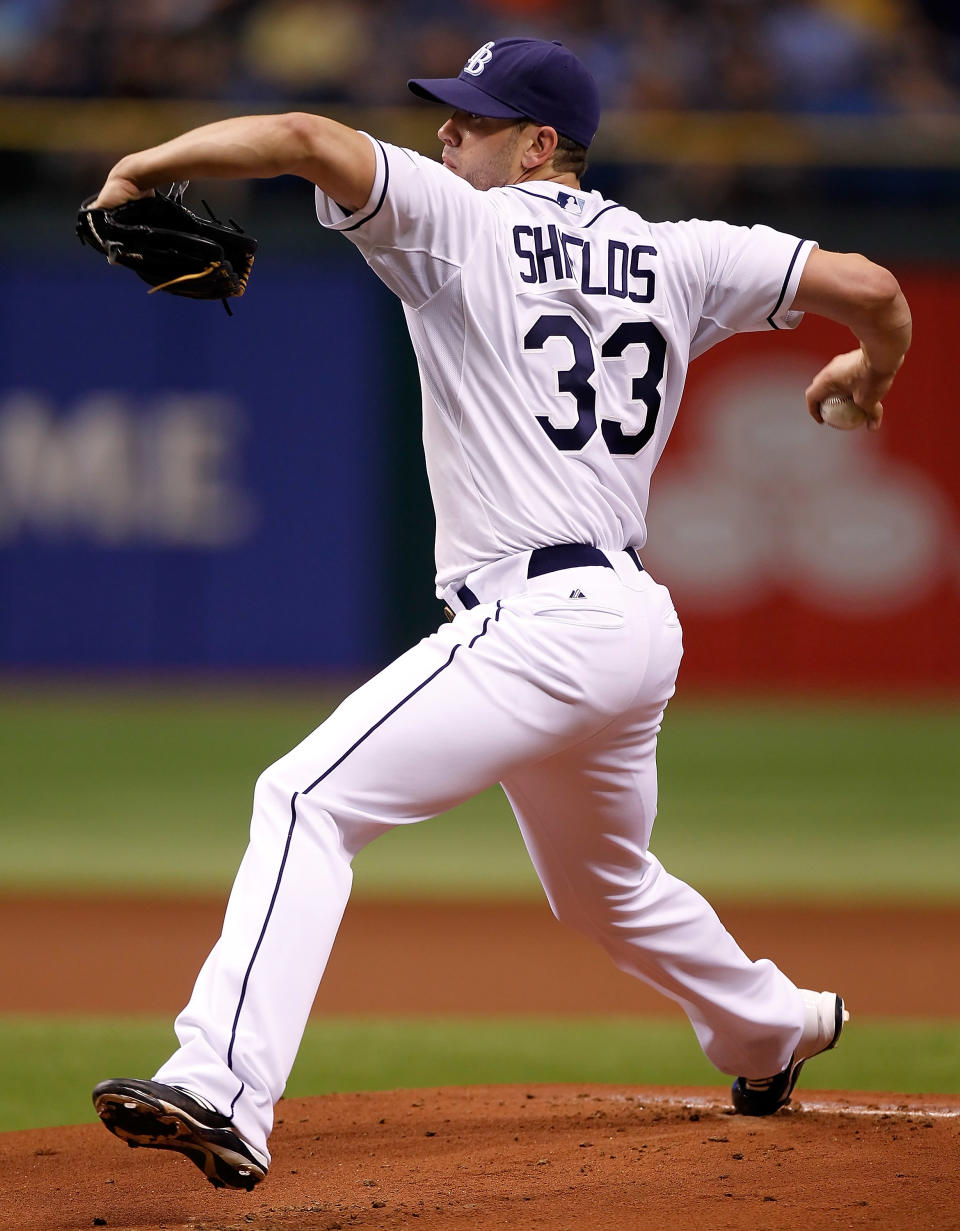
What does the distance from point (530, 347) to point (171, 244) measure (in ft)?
1.95

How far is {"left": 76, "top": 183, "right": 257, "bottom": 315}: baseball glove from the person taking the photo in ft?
8.73

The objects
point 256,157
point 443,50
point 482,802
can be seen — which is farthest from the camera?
point 443,50

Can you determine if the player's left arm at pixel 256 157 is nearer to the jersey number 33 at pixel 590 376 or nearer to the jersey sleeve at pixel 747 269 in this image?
the jersey number 33 at pixel 590 376

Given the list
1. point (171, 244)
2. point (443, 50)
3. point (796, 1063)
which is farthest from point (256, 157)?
point (443, 50)

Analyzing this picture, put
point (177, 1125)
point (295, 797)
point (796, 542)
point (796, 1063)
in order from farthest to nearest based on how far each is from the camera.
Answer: point (796, 542), point (796, 1063), point (295, 797), point (177, 1125)

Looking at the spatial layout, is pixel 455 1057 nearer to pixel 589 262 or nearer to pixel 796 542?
pixel 589 262

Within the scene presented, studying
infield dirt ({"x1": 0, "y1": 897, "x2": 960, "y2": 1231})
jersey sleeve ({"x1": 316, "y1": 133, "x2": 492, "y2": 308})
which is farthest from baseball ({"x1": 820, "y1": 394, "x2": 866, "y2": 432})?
infield dirt ({"x1": 0, "y1": 897, "x2": 960, "y2": 1231})

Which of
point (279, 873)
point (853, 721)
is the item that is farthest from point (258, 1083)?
point (853, 721)

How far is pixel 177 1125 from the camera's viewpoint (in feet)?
7.93

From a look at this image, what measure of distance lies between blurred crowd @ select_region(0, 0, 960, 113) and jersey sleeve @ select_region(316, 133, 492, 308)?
10.1 metres

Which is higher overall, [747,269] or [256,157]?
[256,157]

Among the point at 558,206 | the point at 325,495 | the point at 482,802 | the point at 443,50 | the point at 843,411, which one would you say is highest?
the point at 443,50

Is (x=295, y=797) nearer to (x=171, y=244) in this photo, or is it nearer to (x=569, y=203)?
(x=171, y=244)

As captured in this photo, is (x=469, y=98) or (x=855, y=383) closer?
(x=469, y=98)
